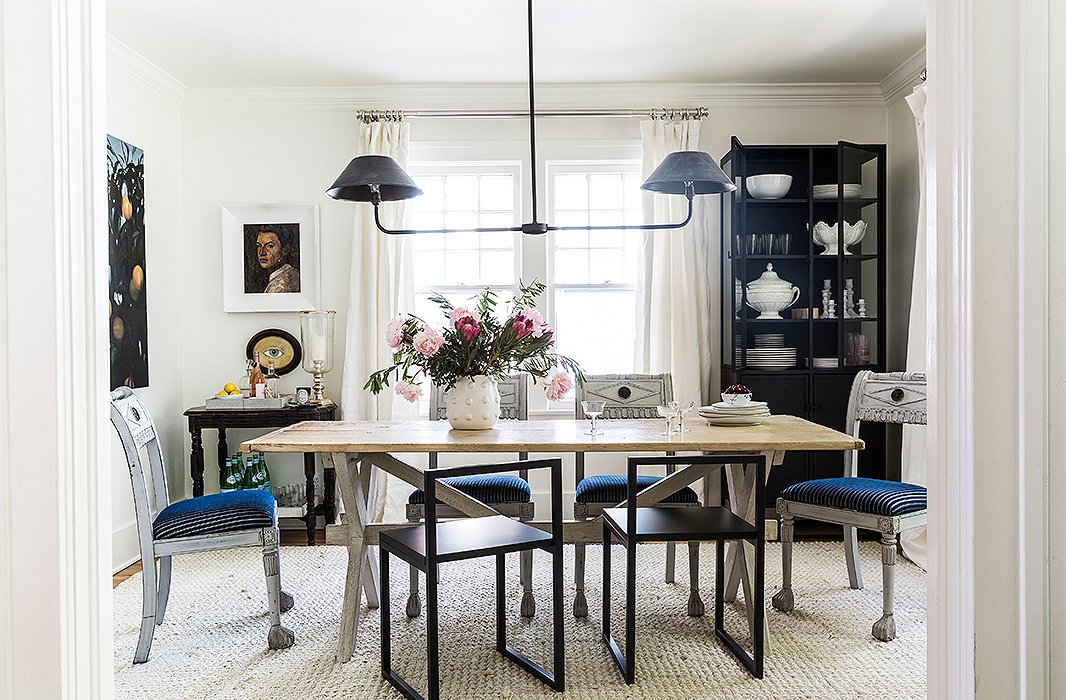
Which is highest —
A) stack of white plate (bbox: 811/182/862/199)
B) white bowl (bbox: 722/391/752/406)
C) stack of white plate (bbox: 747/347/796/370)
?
stack of white plate (bbox: 811/182/862/199)

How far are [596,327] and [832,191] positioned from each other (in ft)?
5.12

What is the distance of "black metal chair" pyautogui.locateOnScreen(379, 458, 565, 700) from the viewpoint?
8.30 feet

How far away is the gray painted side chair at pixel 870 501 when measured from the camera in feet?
10.3

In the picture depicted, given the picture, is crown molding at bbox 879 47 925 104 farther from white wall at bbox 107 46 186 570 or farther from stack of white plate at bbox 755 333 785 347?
white wall at bbox 107 46 186 570

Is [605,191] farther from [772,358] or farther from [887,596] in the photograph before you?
[887,596]

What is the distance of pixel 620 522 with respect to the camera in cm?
289

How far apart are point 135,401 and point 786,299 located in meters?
3.37

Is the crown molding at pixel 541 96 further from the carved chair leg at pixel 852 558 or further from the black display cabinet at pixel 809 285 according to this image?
the carved chair leg at pixel 852 558

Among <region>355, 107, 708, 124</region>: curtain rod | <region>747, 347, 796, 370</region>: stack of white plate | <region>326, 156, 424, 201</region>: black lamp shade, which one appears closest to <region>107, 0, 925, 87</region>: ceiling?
<region>355, 107, 708, 124</region>: curtain rod

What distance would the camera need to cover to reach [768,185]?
481 cm

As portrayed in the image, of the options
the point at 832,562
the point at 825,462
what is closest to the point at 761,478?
the point at 832,562

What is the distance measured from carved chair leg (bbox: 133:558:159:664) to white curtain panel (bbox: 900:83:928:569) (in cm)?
339

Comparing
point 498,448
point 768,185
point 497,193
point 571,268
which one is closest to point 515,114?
point 497,193

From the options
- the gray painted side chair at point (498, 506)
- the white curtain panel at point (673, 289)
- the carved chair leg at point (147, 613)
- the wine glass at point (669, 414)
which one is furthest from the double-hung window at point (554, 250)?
the carved chair leg at point (147, 613)
